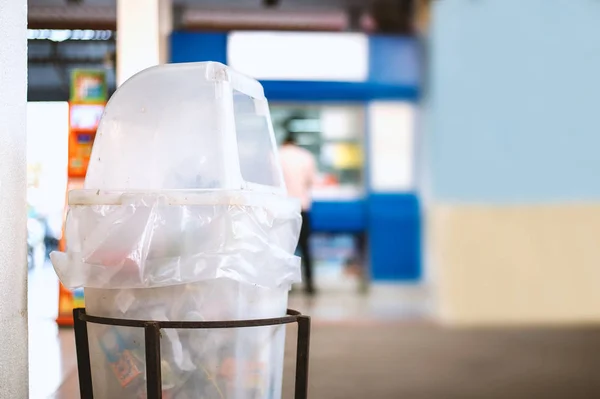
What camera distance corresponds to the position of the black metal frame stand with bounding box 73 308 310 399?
1.42 metres

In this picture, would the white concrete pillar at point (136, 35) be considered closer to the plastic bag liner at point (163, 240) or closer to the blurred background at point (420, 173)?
the blurred background at point (420, 173)

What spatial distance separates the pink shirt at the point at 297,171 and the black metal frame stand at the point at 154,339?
4.24 meters

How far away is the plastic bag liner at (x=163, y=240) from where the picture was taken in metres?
1.50

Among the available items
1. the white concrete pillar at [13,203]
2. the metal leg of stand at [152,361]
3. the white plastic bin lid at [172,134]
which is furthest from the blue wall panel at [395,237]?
the metal leg of stand at [152,361]

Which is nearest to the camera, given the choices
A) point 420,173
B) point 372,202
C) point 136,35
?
point 136,35

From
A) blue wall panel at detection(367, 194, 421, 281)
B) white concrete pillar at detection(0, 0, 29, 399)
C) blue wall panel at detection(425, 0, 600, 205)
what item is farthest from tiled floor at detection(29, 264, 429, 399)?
blue wall panel at detection(425, 0, 600, 205)

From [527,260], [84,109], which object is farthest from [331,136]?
[84,109]

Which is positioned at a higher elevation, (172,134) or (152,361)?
(172,134)

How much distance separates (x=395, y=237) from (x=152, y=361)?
572cm

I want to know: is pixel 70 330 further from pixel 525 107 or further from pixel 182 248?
pixel 525 107

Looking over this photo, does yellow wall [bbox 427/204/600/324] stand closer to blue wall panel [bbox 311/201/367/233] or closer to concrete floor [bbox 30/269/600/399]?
concrete floor [bbox 30/269/600/399]

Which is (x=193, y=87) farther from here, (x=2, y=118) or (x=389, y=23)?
(x=389, y=23)

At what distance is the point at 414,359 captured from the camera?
10.8 feet

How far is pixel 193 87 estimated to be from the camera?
5.64ft
